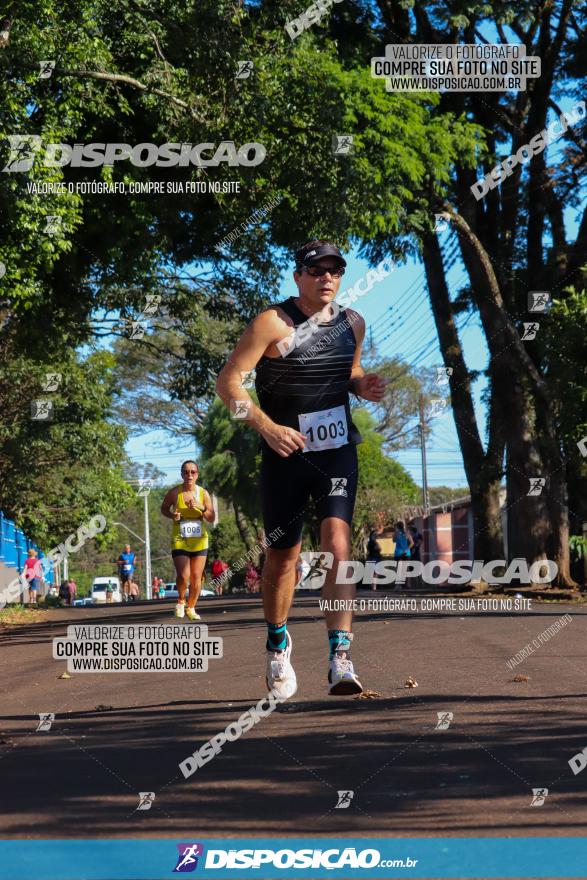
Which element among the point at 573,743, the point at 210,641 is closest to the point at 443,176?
the point at 210,641

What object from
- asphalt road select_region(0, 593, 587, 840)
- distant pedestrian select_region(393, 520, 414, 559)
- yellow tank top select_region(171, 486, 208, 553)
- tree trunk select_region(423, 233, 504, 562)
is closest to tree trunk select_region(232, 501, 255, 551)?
distant pedestrian select_region(393, 520, 414, 559)

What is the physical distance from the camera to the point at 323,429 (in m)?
5.99

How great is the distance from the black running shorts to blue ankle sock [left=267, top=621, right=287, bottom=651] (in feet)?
1.33

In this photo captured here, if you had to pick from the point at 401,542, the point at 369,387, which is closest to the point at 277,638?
the point at 369,387

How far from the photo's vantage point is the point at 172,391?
2184 centimetres

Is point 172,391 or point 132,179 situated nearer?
point 132,179

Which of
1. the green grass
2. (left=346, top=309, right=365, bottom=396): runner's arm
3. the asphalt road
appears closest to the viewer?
the asphalt road

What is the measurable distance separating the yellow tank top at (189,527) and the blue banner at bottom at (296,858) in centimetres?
999

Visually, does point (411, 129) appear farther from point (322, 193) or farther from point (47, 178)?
point (47, 178)

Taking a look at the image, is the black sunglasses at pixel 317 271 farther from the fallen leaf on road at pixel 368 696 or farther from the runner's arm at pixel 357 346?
the fallen leaf on road at pixel 368 696

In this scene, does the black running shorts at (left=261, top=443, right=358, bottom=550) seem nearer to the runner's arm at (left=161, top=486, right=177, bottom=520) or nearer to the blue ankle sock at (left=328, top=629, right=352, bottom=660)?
the blue ankle sock at (left=328, top=629, right=352, bottom=660)

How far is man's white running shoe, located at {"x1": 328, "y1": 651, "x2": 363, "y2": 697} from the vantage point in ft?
19.2

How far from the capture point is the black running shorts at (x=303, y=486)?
6.09 meters

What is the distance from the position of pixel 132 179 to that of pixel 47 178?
8.79 ft
